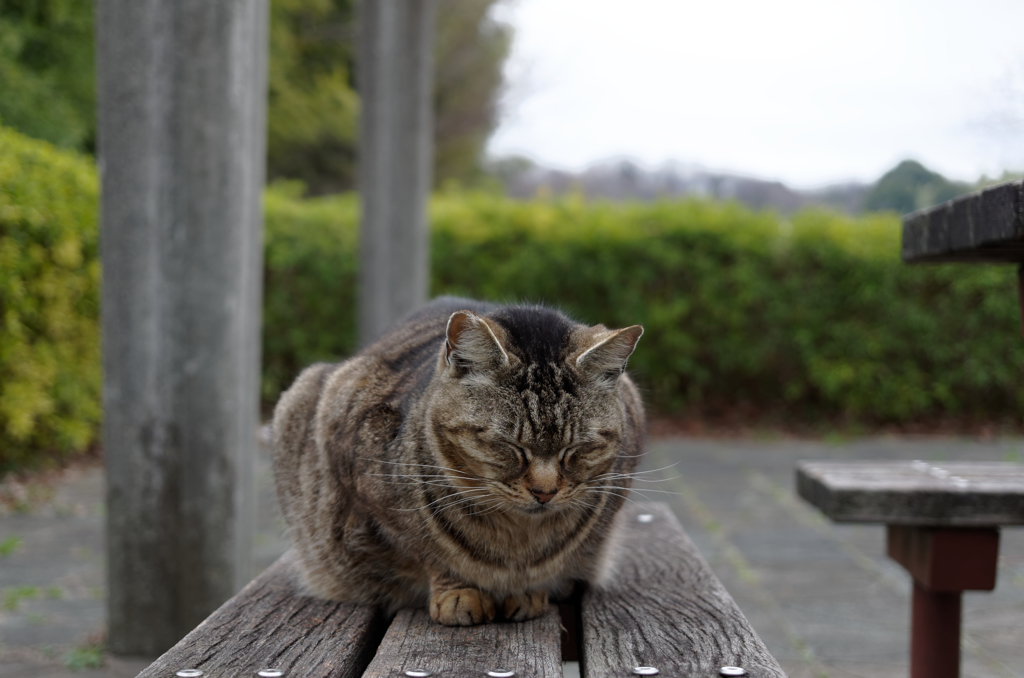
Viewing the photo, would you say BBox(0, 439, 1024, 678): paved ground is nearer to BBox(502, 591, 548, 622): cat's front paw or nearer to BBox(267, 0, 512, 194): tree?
BBox(502, 591, 548, 622): cat's front paw

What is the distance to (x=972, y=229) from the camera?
5.56 feet

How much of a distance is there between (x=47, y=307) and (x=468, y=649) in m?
5.16

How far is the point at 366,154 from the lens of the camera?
5988 millimetres

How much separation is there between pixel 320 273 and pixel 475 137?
17.0 meters

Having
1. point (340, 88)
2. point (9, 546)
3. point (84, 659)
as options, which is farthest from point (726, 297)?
point (340, 88)

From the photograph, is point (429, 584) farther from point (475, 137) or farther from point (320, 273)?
point (475, 137)

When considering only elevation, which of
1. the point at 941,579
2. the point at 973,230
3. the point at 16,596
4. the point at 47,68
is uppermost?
the point at 47,68

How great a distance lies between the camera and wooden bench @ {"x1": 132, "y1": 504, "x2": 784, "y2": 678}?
1317 mm

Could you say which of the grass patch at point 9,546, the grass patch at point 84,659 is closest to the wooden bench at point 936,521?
the grass patch at point 84,659

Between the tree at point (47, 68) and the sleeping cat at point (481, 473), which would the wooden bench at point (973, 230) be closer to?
the sleeping cat at point (481, 473)

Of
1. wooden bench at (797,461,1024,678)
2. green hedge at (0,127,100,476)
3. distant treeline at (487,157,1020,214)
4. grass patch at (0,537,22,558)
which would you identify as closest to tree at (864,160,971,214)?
distant treeline at (487,157,1020,214)

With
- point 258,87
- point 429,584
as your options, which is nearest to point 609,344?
point 429,584

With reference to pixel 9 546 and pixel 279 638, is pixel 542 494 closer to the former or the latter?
pixel 279 638

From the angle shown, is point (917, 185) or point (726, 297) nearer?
point (917, 185)
